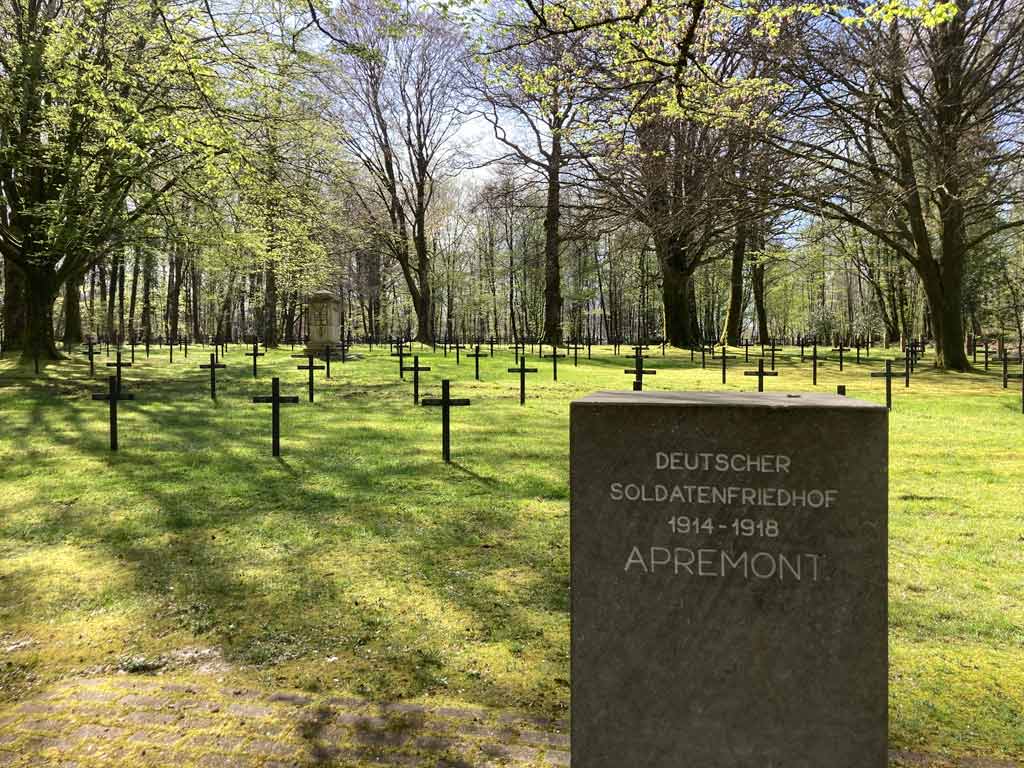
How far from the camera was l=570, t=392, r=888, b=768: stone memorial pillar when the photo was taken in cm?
226

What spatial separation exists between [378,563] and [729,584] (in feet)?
10.7

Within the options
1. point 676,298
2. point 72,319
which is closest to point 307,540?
point 676,298

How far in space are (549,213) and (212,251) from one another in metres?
14.4

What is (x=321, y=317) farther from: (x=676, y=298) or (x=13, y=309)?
(x=676, y=298)

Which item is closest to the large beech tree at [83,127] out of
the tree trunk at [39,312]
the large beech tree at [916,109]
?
the tree trunk at [39,312]

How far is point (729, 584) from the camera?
2312 mm

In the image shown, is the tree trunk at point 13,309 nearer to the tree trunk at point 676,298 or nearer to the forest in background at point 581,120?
the forest in background at point 581,120

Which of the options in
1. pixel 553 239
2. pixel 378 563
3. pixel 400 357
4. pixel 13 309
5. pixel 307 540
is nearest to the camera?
pixel 378 563

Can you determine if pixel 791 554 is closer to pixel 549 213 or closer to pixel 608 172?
pixel 608 172

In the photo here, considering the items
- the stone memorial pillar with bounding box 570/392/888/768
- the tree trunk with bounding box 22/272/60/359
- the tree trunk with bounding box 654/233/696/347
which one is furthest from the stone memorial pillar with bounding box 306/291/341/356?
the stone memorial pillar with bounding box 570/392/888/768

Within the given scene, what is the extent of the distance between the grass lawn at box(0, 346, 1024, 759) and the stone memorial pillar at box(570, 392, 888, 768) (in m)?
0.74

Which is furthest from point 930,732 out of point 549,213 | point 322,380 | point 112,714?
point 549,213

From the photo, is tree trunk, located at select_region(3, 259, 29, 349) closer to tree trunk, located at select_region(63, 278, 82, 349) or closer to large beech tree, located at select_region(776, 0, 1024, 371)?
tree trunk, located at select_region(63, 278, 82, 349)

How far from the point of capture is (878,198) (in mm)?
16438
